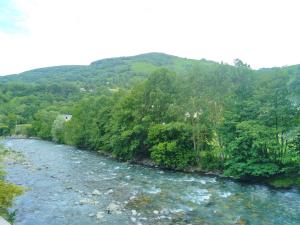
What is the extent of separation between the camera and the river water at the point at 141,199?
866 inches

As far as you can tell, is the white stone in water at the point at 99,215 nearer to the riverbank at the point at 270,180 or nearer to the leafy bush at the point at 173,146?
the riverbank at the point at 270,180

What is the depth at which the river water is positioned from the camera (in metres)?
22.0

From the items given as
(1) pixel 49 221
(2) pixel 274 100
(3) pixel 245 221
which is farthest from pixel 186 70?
(1) pixel 49 221

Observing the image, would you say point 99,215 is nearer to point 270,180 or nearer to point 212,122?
point 270,180

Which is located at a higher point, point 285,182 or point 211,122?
point 211,122

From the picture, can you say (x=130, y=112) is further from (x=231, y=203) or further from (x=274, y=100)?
(x=231, y=203)

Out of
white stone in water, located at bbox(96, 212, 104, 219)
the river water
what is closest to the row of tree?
the river water

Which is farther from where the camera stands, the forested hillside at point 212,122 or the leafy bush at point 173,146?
the leafy bush at point 173,146

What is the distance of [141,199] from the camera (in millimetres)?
26703

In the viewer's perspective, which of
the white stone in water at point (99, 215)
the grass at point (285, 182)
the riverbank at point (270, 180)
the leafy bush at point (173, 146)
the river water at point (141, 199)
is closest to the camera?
the river water at point (141, 199)

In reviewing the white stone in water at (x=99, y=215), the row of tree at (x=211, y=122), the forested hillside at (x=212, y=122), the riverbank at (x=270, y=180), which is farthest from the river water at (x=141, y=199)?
the row of tree at (x=211, y=122)

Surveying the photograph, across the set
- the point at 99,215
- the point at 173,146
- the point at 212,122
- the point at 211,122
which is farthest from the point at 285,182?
the point at 99,215

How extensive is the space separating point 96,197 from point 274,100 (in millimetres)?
20039

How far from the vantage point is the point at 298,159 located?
30125 mm
